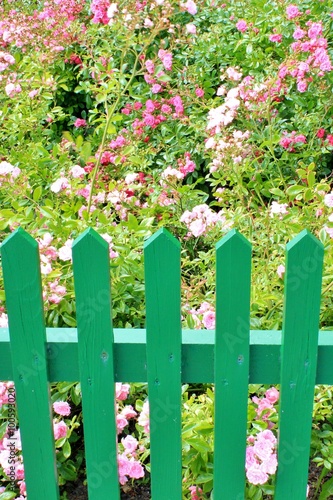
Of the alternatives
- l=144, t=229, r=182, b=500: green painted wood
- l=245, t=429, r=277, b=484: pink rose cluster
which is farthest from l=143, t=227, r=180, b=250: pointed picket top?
l=245, t=429, r=277, b=484: pink rose cluster

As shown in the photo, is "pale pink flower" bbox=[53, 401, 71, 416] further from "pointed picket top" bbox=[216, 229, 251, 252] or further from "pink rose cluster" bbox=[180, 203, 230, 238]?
"pink rose cluster" bbox=[180, 203, 230, 238]

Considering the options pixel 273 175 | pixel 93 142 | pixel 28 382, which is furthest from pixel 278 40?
pixel 28 382

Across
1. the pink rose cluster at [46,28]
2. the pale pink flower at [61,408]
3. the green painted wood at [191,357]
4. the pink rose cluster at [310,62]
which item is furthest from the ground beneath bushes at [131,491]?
the pink rose cluster at [46,28]

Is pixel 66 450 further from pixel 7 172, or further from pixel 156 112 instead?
pixel 156 112

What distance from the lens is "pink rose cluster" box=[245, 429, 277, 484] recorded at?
151 centimetres

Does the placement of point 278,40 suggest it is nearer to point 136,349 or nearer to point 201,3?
point 201,3

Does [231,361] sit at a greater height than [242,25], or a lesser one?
lesser

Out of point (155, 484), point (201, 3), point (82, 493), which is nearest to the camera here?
point (155, 484)

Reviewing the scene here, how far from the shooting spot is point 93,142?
13.6 feet

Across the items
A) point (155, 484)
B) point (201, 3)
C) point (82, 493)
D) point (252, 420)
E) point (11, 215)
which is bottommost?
point (82, 493)

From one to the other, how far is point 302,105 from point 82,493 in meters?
2.47

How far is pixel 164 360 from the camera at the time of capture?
56.4 inches

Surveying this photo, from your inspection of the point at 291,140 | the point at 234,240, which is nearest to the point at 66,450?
the point at 234,240

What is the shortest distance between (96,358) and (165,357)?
0.50ft
